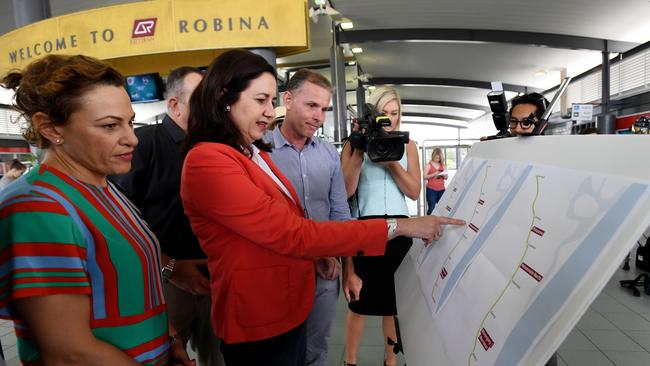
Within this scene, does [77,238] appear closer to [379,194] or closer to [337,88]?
[379,194]

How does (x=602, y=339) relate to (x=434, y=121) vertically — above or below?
below

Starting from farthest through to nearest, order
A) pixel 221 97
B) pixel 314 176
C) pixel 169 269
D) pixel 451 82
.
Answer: pixel 451 82, pixel 314 176, pixel 169 269, pixel 221 97

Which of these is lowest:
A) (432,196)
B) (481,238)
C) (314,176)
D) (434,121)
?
(432,196)

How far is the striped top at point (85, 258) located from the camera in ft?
2.19

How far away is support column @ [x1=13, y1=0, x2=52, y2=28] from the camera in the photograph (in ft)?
11.6

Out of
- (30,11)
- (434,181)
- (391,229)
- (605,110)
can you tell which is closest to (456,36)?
(434,181)

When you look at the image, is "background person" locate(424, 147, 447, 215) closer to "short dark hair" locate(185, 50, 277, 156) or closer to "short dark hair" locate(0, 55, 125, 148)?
"short dark hair" locate(185, 50, 277, 156)

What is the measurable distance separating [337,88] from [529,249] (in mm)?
7135

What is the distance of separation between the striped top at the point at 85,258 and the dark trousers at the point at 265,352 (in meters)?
0.17

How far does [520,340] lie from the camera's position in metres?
0.64

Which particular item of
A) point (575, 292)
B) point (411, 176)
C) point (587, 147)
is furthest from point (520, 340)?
point (411, 176)

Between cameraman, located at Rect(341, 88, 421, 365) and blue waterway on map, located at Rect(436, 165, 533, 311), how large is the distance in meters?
0.86

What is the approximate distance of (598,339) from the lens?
2.97 meters

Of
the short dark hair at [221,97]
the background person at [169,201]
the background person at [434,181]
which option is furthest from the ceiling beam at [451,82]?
the short dark hair at [221,97]
